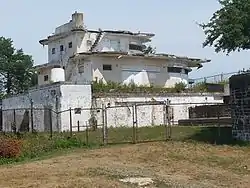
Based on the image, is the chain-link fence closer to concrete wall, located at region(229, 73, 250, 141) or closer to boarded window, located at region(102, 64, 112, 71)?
boarded window, located at region(102, 64, 112, 71)

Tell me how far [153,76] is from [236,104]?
26.9 metres

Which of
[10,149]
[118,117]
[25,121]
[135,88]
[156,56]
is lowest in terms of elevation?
[10,149]

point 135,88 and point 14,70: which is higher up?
point 14,70

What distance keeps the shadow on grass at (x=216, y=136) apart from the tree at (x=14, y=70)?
147ft

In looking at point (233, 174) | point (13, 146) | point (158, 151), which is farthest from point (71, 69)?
point (233, 174)

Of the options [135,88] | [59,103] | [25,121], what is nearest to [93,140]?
[59,103]

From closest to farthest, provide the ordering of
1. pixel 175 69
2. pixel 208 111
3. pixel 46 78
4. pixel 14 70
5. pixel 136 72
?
1. pixel 208 111
2. pixel 136 72
3. pixel 175 69
4. pixel 46 78
5. pixel 14 70

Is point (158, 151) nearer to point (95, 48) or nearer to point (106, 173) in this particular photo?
point (106, 173)

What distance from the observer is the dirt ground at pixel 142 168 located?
17109mm

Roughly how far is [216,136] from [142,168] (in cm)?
952

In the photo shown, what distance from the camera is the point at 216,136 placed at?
94.4 feet

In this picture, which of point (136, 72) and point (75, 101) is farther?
point (136, 72)

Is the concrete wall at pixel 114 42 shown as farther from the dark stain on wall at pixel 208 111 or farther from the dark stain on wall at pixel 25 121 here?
the dark stain on wall at pixel 208 111

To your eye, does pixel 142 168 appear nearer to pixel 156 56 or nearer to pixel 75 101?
pixel 75 101
